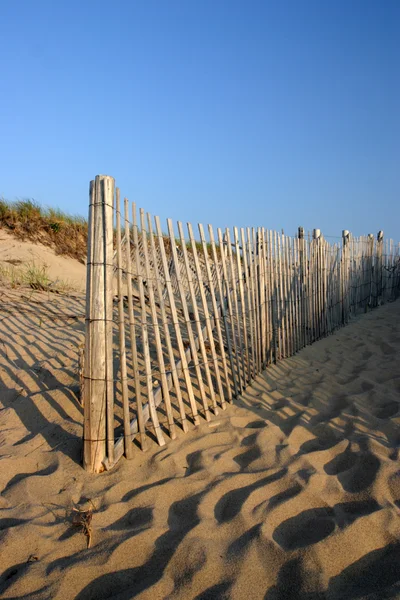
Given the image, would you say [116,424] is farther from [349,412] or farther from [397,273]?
[397,273]

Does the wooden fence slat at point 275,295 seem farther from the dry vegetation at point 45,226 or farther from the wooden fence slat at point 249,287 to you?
the dry vegetation at point 45,226

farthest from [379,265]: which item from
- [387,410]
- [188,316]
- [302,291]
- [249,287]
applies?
[188,316]

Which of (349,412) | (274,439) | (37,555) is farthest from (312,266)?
(37,555)

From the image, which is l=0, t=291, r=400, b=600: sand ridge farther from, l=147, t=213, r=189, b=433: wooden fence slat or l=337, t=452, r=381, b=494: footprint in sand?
l=147, t=213, r=189, b=433: wooden fence slat

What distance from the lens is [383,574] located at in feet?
5.75

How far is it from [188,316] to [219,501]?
4.27ft

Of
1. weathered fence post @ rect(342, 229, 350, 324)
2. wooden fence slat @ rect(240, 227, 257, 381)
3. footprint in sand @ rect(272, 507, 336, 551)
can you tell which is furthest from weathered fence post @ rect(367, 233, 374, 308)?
footprint in sand @ rect(272, 507, 336, 551)

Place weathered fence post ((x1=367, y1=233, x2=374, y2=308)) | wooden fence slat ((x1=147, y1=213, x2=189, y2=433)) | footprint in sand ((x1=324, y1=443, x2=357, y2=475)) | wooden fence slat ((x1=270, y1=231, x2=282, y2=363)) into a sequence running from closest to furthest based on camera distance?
footprint in sand ((x1=324, y1=443, x2=357, y2=475)) < wooden fence slat ((x1=147, y1=213, x2=189, y2=433)) < wooden fence slat ((x1=270, y1=231, x2=282, y2=363)) < weathered fence post ((x1=367, y1=233, x2=374, y2=308))

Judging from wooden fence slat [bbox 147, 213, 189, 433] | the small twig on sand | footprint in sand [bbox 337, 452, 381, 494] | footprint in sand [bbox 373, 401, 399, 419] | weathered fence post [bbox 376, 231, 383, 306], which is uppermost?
weathered fence post [bbox 376, 231, 383, 306]

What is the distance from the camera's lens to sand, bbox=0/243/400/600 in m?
1.77

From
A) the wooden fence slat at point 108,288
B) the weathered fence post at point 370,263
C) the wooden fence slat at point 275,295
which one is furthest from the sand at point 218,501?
the weathered fence post at point 370,263

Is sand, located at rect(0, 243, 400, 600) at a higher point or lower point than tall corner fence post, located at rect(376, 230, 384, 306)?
lower

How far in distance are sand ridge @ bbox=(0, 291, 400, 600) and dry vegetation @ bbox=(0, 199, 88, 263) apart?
6.06 m

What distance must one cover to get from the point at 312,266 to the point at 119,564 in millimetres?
4845
